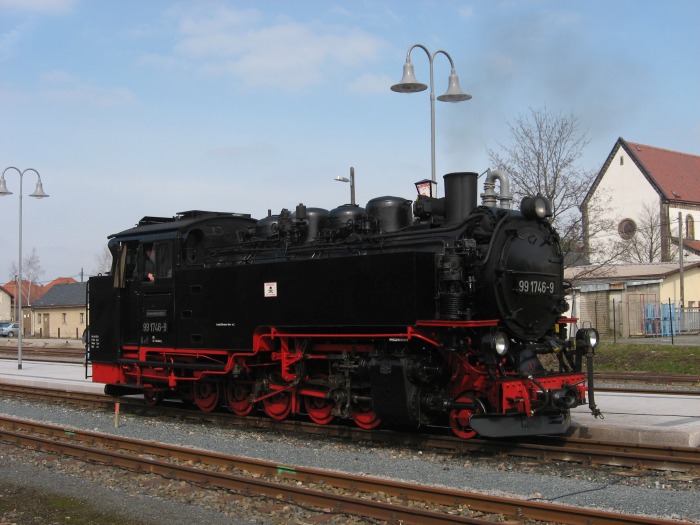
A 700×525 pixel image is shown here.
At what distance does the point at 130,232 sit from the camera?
42.2 feet

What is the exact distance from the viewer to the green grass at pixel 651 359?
19323 mm

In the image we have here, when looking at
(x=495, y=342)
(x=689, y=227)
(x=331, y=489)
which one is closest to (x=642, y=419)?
(x=495, y=342)

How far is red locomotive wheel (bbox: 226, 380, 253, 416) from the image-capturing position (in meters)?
11.5

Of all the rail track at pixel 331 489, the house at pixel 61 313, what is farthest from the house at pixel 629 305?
the house at pixel 61 313

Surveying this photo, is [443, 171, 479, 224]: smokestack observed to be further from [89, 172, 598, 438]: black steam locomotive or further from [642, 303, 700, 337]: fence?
[642, 303, 700, 337]: fence

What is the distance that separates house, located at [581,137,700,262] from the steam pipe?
4194 centimetres

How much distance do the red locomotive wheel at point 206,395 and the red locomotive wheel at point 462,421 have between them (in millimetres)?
4554

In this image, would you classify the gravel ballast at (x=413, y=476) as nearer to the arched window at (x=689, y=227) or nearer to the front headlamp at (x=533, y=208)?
the front headlamp at (x=533, y=208)

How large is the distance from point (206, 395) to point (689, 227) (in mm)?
48617

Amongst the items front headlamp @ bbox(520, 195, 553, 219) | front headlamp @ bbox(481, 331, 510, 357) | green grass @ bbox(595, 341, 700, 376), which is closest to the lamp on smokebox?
front headlamp @ bbox(520, 195, 553, 219)

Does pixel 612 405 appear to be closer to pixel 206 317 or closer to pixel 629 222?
pixel 206 317

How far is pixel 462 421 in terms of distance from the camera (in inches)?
351

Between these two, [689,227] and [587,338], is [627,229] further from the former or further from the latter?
[587,338]

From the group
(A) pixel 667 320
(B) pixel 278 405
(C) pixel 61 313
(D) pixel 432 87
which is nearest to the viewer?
(B) pixel 278 405
